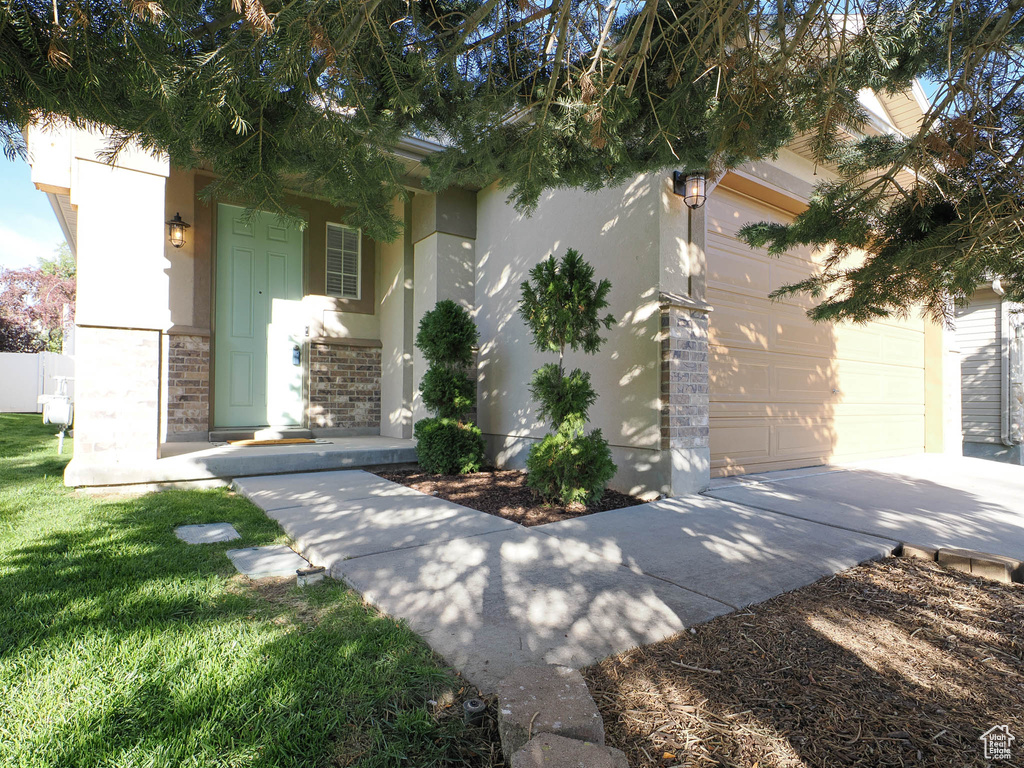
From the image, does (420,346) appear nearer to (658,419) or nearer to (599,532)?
(658,419)

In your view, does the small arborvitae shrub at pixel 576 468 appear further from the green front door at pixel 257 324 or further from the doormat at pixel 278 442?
the green front door at pixel 257 324

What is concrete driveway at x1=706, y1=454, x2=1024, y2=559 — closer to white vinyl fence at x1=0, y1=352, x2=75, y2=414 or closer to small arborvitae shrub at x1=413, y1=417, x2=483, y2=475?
small arborvitae shrub at x1=413, y1=417, x2=483, y2=475

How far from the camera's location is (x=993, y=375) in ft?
32.3

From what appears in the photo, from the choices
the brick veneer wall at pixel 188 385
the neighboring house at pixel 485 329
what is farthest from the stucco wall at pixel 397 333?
the brick veneer wall at pixel 188 385

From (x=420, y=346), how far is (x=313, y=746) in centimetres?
497

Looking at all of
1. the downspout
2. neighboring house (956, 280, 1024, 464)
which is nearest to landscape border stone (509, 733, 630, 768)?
neighboring house (956, 280, 1024, 464)

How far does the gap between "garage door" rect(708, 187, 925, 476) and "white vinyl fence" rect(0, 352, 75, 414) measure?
17.0m

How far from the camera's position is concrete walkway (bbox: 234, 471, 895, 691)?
201 cm

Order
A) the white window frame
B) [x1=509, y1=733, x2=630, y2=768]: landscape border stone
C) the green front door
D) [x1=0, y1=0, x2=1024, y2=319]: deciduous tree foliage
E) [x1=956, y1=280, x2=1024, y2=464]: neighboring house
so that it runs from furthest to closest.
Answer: [x1=956, y1=280, x2=1024, y2=464]: neighboring house, the white window frame, the green front door, [x1=0, y1=0, x2=1024, y2=319]: deciduous tree foliage, [x1=509, y1=733, x2=630, y2=768]: landscape border stone

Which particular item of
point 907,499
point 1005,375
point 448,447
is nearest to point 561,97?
point 448,447

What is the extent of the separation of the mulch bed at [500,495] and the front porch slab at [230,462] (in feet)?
1.03

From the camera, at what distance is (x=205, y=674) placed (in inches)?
65.7

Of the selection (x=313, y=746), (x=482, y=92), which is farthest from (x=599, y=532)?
(x=482, y=92)

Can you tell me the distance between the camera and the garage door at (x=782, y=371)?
543cm
